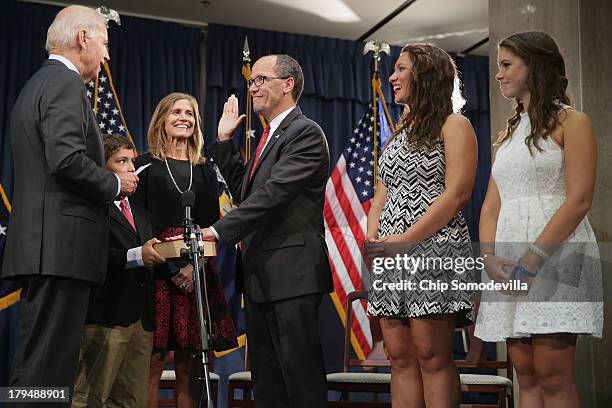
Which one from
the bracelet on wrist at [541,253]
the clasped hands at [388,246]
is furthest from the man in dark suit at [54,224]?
the bracelet on wrist at [541,253]

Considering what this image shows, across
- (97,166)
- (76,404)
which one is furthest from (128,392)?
(97,166)

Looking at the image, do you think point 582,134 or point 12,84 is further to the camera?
point 12,84

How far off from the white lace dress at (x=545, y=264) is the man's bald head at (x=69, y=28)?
1536mm

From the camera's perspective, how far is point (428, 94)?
2639 millimetres

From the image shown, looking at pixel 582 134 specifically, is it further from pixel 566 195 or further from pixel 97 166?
pixel 97 166

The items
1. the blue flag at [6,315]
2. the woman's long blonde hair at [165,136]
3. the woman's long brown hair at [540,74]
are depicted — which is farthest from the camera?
the blue flag at [6,315]

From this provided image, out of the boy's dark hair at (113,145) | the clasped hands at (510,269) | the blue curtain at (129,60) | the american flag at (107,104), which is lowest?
the clasped hands at (510,269)

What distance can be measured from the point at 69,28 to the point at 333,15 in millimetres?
3872

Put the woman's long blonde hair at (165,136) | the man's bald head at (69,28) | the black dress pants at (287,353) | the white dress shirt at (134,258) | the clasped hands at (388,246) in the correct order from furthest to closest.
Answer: the woman's long blonde hair at (165,136)
the white dress shirt at (134,258)
the black dress pants at (287,353)
the man's bald head at (69,28)
the clasped hands at (388,246)

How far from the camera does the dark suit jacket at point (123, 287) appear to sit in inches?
116

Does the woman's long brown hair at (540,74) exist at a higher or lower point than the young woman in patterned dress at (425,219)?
higher

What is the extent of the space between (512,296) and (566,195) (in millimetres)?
361

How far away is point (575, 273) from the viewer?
227 cm

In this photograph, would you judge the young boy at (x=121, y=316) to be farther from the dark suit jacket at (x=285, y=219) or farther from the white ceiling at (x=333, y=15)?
the white ceiling at (x=333, y=15)
